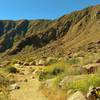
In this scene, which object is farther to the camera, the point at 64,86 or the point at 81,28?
the point at 81,28

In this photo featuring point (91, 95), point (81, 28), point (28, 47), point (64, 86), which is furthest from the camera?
point (28, 47)

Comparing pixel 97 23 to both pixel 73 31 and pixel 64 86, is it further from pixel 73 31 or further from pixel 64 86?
pixel 64 86

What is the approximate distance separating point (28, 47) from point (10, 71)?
378 feet

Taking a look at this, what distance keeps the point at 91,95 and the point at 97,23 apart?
384ft

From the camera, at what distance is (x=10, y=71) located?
105 ft

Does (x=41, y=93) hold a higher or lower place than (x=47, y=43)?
lower

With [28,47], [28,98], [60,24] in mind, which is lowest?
[28,98]

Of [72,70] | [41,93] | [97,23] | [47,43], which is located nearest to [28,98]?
[41,93]

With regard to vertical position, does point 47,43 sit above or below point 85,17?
below

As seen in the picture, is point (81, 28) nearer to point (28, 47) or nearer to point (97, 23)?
point (97, 23)

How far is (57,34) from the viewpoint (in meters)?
154

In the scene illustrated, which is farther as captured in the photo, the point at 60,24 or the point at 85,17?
the point at 60,24

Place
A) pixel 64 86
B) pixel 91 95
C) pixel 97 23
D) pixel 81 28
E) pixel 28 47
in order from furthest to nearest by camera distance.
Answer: pixel 28 47, pixel 81 28, pixel 97 23, pixel 64 86, pixel 91 95

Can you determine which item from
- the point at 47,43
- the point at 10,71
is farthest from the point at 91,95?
the point at 47,43
